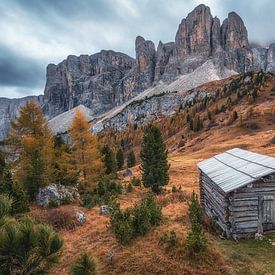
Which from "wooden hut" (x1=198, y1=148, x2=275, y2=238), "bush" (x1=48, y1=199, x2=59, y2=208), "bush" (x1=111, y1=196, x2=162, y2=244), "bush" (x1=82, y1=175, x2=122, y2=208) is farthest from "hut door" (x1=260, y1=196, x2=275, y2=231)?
"bush" (x1=48, y1=199, x2=59, y2=208)

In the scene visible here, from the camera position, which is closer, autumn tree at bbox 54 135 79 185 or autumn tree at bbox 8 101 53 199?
autumn tree at bbox 8 101 53 199

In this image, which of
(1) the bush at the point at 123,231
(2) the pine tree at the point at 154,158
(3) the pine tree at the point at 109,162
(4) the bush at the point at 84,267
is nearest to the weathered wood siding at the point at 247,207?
(1) the bush at the point at 123,231

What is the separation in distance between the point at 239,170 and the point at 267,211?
297cm

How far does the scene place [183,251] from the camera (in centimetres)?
1315

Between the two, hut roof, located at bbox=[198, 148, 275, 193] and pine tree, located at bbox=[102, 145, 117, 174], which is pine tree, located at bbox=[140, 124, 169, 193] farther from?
pine tree, located at bbox=[102, 145, 117, 174]

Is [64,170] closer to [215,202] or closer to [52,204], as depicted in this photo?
[52,204]

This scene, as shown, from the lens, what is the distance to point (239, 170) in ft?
59.1

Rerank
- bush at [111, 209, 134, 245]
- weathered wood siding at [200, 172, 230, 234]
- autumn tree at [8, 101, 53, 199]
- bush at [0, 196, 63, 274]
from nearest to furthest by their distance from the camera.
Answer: bush at [0, 196, 63, 274]
bush at [111, 209, 134, 245]
weathered wood siding at [200, 172, 230, 234]
autumn tree at [8, 101, 53, 199]

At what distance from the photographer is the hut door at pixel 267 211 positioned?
52.0 ft

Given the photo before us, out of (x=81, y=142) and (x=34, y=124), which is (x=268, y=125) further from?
(x=34, y=124)

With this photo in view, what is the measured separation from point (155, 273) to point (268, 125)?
87.5 metres

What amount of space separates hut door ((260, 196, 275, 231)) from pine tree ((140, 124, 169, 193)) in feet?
49.7

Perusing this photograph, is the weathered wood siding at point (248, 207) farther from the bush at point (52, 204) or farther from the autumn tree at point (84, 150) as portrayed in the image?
the autumn tree at point (84, 150)

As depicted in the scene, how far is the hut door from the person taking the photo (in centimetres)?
1585
